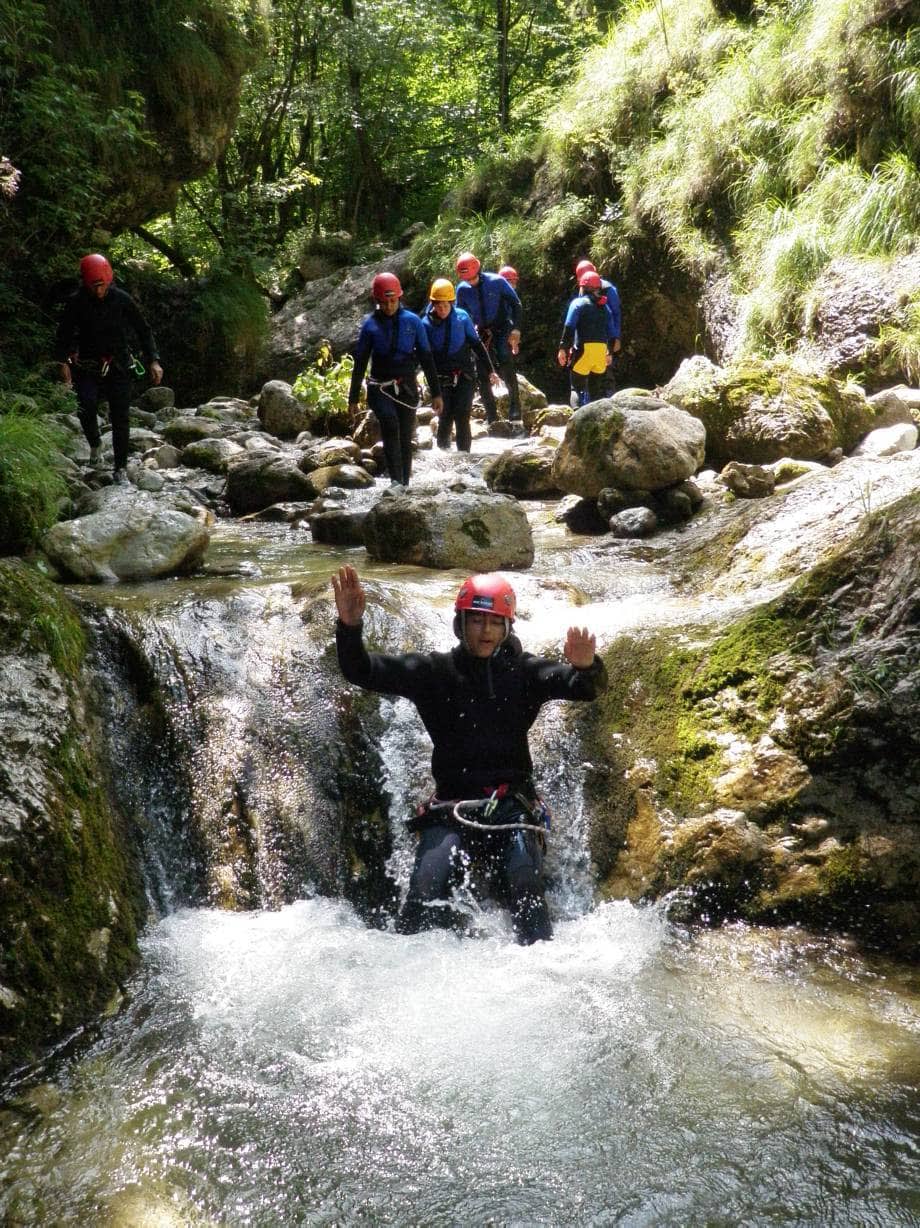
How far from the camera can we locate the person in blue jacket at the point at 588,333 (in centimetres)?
1155

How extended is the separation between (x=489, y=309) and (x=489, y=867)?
27.8 ft

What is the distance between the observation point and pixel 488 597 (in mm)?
4258

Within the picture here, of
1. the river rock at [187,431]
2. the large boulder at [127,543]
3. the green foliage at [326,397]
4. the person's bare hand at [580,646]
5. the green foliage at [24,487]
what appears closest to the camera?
the person's bare hand at [580,646]

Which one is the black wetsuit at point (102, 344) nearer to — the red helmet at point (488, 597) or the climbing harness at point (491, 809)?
the red helmet at point (488, 597)

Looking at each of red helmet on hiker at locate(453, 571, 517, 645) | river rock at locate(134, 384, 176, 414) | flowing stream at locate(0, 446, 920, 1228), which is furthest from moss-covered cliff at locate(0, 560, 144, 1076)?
river rock at locate(134, 384, 176, 414)

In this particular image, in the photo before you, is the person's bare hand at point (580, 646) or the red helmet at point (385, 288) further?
the red helmet at point (385, 288)

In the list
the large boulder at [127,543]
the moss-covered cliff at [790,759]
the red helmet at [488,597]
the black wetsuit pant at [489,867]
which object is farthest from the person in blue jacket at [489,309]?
the black wetsuit pant at [489,867]

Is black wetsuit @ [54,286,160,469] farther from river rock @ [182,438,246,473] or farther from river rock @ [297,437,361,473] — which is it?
river rock @ [182,438,246,473]

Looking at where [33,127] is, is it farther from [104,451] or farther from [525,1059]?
[525,1059]

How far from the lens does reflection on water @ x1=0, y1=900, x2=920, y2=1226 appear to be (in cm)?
268

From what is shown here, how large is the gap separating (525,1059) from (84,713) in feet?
8.14

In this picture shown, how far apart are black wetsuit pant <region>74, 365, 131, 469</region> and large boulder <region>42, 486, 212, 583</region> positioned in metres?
1.97

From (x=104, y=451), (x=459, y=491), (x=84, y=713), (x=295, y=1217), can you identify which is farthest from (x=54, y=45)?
(x=295, y=1217)

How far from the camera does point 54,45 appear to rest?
1202cm
